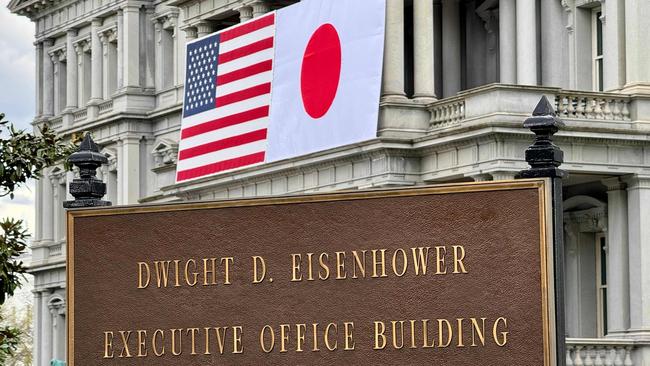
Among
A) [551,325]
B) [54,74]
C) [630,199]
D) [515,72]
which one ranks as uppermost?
[54,74]

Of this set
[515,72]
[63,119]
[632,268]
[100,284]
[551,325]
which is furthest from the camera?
[63,119]

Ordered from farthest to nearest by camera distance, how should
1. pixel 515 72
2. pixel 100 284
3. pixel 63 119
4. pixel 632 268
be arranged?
pixel 63 119
pixel 515 72
pixel 632 268
pixel 100 284

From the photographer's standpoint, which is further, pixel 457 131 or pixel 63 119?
pixel 63 119

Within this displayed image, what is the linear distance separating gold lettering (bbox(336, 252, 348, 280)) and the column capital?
2563 cm

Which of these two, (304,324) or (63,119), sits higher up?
(63,119)

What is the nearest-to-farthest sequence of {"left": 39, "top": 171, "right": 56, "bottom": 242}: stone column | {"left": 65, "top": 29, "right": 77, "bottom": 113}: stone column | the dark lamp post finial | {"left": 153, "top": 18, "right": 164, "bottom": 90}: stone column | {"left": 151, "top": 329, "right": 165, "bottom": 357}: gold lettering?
the dark lamp post finial → {"left": 151, "top": 329, "right": 165, "bottom": 357}: gold lettering → {"left": 153, "top": 18, "right": 164, "bottom": 90}: stone column → {"left": 65, "top": 29, "right": 77, "bottom": 113}: stone column → {"left": 39, "top": 171, "right": 56, "bottom": 242}: stone column

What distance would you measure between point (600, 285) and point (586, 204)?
5.10 ft

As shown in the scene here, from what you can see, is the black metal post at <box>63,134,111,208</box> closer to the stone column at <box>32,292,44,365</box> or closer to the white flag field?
the white flag field

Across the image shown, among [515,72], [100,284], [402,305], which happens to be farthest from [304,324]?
[515,72]

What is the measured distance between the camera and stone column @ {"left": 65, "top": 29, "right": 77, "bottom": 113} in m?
67.6

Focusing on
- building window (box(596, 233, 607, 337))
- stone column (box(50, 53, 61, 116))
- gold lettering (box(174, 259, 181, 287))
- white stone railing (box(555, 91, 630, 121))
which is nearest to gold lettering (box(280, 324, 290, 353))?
gold lettering (box(174, 259, 181, 287))

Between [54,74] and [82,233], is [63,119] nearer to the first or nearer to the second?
[54,74]

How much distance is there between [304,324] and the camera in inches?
438

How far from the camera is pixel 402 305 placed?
1084 cm
